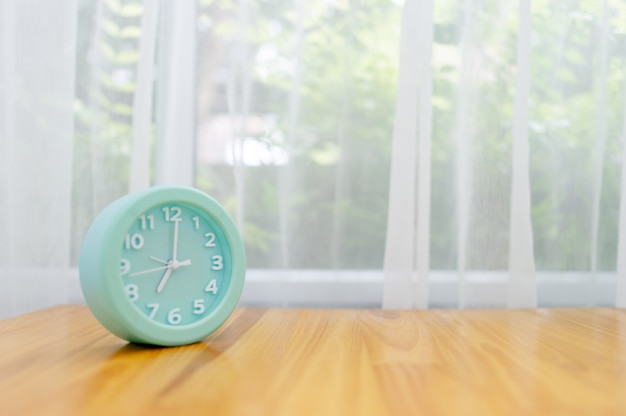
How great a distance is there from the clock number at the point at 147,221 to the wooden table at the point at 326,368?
0.47ft

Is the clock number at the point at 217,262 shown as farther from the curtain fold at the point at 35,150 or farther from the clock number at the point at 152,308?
the curtain fold at the point at 35,150

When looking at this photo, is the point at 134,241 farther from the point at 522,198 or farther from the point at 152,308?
the point at 522,198

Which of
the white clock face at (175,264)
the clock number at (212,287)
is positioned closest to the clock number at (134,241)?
the white clock face at (175,264)

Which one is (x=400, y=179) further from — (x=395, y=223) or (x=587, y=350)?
(x=587, y=350)

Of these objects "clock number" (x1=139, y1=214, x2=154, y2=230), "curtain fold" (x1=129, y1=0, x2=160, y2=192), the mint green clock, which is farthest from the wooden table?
"curtain fold" (x1=129, y1=0, x2=160, y2=192)

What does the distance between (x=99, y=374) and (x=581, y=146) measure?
3.12ft

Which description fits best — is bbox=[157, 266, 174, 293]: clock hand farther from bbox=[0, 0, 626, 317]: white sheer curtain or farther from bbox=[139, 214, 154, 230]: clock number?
bbox=[0, 0, 626, 317]: white sheer curtain

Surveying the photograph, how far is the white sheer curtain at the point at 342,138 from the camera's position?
106 centimetres

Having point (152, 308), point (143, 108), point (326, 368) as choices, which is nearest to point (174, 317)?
point (152, 308)

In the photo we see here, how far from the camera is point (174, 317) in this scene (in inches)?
28.2

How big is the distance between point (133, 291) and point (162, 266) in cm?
5

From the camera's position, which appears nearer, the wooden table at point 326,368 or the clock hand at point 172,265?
the wooden table at point 326,368

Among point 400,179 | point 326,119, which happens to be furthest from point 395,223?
point 326,119

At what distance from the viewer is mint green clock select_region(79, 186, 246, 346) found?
662mm
